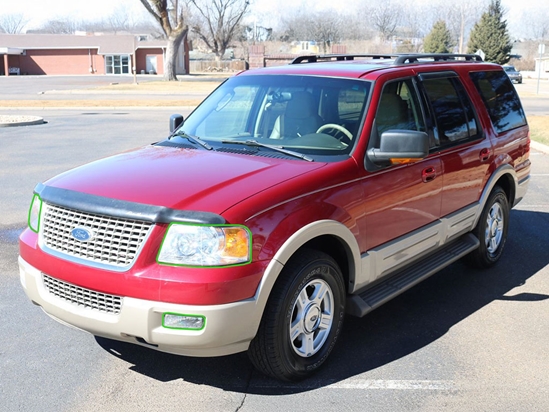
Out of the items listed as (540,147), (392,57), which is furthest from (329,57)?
(540,147)

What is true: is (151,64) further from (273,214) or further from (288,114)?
(273,214)

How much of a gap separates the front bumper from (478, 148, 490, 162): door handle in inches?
120

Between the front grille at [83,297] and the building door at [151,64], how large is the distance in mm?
74678

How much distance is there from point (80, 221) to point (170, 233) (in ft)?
1.98

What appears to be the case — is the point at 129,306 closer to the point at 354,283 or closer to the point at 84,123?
the point at 354,283

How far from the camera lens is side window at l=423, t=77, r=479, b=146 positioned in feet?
17.3

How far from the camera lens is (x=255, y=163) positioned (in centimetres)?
421

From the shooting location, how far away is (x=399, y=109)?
4934mm

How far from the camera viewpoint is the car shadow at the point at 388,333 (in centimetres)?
412

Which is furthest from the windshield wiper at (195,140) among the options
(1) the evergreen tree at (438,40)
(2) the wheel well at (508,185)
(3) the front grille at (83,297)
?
(1) the evergreen tree at (438,40)

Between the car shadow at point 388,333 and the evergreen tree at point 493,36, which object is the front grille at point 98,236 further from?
the evergreen tree at point 493,36

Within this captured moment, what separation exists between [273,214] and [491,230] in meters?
3.38

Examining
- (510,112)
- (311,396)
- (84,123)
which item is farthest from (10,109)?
(311,396)

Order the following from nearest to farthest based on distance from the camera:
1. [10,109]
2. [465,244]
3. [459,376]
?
[459,376], [465,244], [10,109]
